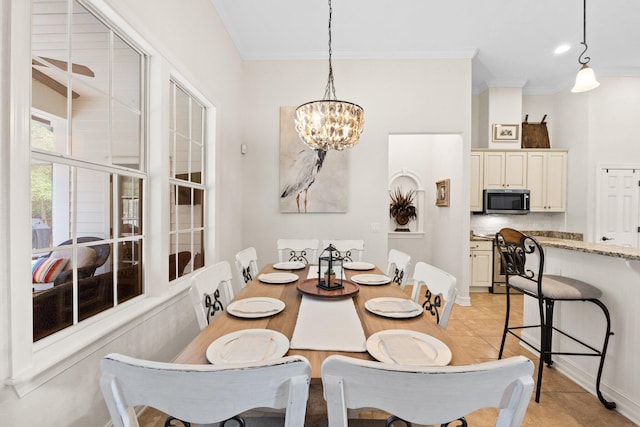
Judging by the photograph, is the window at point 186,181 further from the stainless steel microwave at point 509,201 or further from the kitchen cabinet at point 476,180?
the stainless steel microwave at point 509,201

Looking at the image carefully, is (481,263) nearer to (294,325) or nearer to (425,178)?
(425,178)

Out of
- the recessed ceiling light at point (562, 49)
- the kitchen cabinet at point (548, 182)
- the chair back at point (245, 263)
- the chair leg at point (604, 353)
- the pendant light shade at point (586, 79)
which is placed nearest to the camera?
the chair leg at point (604, 353)

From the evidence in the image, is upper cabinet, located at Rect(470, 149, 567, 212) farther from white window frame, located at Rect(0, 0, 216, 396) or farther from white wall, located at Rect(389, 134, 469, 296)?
white window frame, located at Rect(0, 0, 216, 396)

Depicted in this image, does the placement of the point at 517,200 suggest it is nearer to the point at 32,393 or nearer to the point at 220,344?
the point at 220,344

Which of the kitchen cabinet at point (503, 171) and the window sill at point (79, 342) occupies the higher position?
the kitchen cabinet at point (503, 171)

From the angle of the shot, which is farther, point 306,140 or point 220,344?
point 306,140

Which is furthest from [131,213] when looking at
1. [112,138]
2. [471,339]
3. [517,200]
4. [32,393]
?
[517,200]

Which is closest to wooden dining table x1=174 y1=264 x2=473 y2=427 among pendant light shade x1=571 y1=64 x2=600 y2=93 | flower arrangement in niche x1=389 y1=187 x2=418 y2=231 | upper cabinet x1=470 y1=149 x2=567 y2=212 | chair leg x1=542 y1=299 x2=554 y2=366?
chair leg x1=542 y1=299 x2=554 y2=366

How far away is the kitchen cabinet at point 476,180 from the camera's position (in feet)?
15.8

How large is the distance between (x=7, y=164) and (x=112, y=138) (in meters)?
0.77

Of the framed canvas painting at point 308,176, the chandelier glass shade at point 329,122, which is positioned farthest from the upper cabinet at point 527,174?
the chandelier glass shade at point 329,122

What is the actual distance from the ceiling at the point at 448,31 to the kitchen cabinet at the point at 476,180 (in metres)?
1.26

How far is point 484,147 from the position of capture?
16.7 ft

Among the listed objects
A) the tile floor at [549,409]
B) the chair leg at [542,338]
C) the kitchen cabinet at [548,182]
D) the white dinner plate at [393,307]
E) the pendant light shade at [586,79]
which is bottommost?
the tile floor at [549,409]
